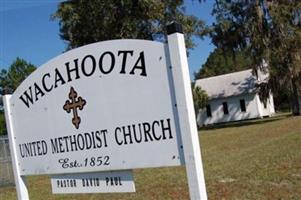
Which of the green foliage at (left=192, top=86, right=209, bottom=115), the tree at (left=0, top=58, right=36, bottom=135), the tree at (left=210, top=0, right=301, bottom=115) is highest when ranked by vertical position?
the tree at (left=0, top=58, right=36, bottom=135)

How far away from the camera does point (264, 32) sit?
106 ft

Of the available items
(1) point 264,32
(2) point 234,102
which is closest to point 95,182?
(1) point 264,32

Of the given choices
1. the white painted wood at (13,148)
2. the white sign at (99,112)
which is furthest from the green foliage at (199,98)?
the white sign at (99,112)

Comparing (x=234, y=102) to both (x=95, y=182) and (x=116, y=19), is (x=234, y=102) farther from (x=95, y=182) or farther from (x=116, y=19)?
(x=95, y=182)

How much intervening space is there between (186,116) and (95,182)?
1.21 meters

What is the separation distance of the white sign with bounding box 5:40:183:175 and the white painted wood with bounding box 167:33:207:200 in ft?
0.22

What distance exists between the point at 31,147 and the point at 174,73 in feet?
6.34

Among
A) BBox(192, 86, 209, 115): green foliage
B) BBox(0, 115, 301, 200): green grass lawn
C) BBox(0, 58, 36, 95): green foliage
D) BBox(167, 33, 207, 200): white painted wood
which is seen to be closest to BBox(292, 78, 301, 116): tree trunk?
BBox(192, 86, 209, 115): green foliage

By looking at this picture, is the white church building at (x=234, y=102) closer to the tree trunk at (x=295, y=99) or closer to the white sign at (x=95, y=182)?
the tree trunk at (x=295, y=99)

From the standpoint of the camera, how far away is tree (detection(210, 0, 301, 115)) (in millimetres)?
32250

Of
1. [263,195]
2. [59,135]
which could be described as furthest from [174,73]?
[263,195]

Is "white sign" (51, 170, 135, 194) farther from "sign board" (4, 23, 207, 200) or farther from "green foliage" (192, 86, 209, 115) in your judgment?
"green foliage" (192, 86, 209, 115)

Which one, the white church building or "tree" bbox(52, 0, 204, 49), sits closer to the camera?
"tree" bbox(52, 0, 204, 49)

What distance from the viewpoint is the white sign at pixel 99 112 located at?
3.71 m
